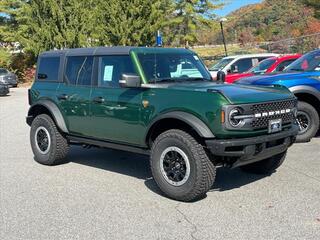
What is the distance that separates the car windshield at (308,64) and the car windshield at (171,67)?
3.22 m

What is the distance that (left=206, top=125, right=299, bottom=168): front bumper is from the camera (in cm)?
519

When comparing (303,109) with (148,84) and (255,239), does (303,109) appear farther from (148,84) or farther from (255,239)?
(255,239)

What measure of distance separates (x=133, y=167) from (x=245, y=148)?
2.63 m

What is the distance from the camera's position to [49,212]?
5.27 meters

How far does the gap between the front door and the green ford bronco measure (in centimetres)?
1

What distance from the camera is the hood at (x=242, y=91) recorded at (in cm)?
536

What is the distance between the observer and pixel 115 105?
6.33 meters

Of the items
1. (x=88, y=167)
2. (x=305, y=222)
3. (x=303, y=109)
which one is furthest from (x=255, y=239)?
(x=303, y=109)

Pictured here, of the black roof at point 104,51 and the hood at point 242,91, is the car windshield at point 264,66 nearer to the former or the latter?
the black roof at point 104,51

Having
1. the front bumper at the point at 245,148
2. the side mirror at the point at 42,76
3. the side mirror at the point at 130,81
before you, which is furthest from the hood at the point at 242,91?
the side mirror at the point at 42,76

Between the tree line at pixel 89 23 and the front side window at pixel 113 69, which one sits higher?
the tree line at pixel 89 23

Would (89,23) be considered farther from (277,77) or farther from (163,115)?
(163,115)

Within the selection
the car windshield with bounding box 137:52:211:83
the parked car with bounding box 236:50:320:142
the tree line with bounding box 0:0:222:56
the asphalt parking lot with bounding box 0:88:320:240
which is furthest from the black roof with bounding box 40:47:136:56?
the tree line with bounding box 0:0:222:56

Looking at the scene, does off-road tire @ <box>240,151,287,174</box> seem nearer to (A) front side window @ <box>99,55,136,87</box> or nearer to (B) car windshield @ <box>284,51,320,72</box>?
(A) front side window @ <box>99,55,136,87</box>
